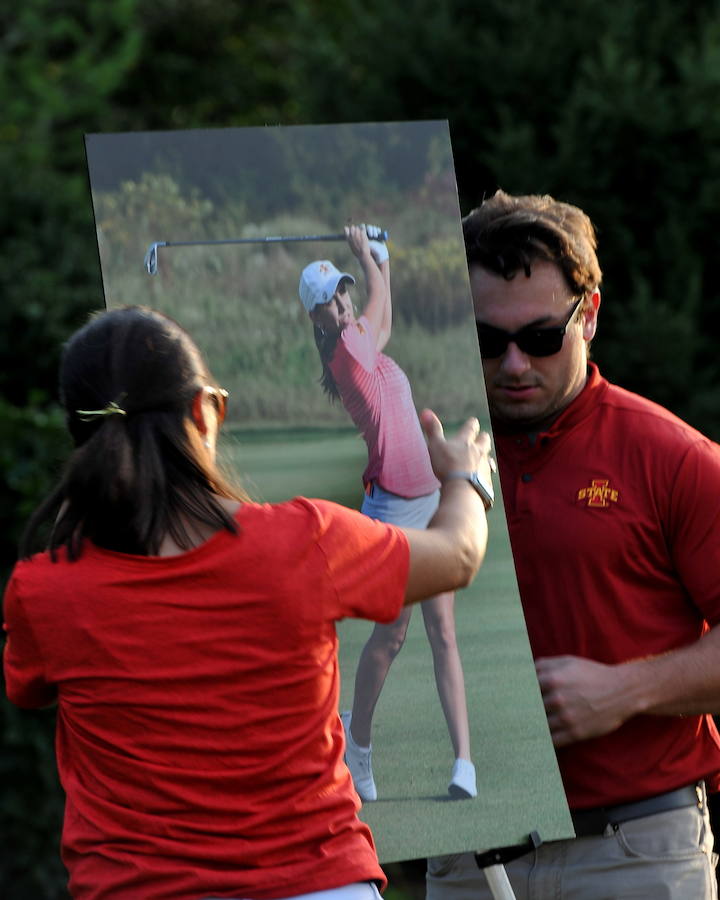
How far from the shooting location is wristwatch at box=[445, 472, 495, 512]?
2365 mm

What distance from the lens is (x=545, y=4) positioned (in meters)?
5.57

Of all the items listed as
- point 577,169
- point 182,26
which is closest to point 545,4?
point 577,169

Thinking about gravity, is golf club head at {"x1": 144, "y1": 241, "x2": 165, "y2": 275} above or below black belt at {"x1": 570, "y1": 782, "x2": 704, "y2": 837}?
above

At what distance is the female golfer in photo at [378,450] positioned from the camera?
2.43 m

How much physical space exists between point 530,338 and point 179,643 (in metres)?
1.06

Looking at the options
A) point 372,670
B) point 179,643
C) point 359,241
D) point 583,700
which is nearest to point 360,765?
point 372,670

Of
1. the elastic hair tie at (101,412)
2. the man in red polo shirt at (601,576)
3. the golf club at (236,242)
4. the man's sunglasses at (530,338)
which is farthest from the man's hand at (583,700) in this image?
the elastic hair tie at (101,412)

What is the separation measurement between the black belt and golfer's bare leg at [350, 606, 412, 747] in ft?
1.48

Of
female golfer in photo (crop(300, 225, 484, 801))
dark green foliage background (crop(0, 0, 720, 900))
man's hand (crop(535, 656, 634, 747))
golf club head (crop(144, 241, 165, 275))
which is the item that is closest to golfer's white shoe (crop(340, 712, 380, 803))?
female golfer in photo (crop(300, 225, 484, 801))

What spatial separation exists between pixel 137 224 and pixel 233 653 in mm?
852

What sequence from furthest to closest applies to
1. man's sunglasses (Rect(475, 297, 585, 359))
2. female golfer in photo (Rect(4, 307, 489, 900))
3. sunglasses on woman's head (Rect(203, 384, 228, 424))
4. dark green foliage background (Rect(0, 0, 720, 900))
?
dark green foliage background (Rect(0, 0, 720, 900)) < man's sunglasses (Rect(475, 297, 585, 359)) < sunglasses on woman's head (Rect(203, 384, 228, 424)) < female golfer in photo (Rect(4, 307, 489, 900))

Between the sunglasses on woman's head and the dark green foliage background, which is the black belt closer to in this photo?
the sunglasses on woman's head

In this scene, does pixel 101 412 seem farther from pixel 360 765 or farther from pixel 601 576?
pixel 601 576

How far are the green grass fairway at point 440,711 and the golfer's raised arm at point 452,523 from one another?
0.14m
